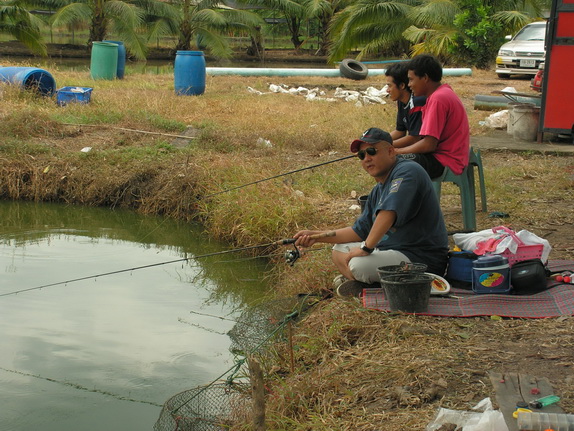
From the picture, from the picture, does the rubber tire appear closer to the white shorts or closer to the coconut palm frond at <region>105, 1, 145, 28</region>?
the coconut palm frond at <region>105, 1, 145, 28</region>

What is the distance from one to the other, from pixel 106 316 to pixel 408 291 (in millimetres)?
2602

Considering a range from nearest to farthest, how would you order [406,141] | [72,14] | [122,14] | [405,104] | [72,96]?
[406,141], [405,104], [72,96], [122,14], [72,14]

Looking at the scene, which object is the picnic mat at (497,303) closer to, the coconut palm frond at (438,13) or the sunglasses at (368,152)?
the sunglasses at (368,152)

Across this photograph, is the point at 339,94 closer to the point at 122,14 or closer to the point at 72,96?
the point at 72,96

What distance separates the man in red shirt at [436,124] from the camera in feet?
19.6

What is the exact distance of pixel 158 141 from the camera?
34.4ft

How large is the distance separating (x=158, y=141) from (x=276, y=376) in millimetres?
6460

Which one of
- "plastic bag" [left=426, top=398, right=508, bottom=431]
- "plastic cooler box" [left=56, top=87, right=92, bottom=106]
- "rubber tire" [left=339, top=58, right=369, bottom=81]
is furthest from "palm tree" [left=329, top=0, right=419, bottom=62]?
"plastic bag" [left=426, top=398, right=508, bottom=431]

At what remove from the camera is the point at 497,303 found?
482 centimetres

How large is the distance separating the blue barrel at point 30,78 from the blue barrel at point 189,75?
2505mm

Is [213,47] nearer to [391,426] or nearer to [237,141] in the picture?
[237,141]

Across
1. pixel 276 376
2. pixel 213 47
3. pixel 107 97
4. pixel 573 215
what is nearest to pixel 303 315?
pixel 276 376

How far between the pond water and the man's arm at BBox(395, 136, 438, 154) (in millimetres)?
1812

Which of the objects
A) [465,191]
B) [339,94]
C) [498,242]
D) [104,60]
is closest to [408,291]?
[498,242]
